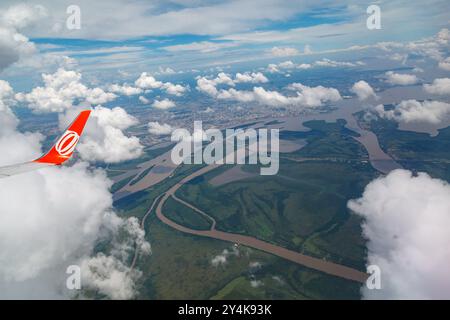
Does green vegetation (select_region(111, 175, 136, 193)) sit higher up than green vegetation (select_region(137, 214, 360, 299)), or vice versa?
green vegetation (select_region(111, 175, 136, 193))

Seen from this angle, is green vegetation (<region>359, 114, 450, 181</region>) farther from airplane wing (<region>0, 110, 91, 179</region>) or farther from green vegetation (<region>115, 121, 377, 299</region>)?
airplane wing (<region>0, 110, 91, 179</region>)

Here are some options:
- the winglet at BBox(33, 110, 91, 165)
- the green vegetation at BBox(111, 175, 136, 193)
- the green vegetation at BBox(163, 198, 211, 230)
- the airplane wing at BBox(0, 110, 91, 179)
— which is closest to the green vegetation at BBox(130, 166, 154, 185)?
the green vegetation at BBox(111, 175, 136, 193)

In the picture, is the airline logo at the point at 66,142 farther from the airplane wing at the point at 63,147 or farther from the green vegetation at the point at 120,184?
the green vegetation at the point at 120,184

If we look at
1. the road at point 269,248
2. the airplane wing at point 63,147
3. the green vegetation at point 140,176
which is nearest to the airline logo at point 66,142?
the airplane wing at point 63,147

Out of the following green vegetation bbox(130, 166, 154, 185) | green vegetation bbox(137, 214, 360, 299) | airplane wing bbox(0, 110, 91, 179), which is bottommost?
green vegetation bbox(137, 214, 360, 299)

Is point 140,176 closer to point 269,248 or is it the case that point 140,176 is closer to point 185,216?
point 185,216

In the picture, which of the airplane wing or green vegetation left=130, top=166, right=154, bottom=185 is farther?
green vegetation left=130, top=166, right=154, bottom=185
